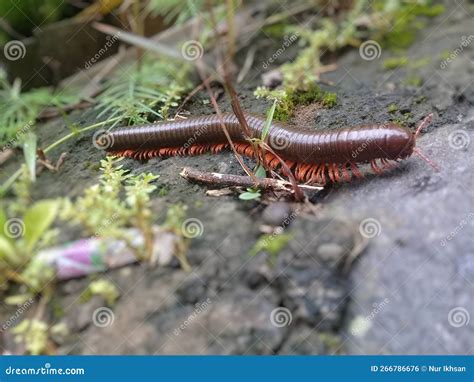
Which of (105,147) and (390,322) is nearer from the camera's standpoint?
(390,322)

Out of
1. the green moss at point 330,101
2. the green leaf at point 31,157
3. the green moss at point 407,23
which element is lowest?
the green leaf at point 31,157

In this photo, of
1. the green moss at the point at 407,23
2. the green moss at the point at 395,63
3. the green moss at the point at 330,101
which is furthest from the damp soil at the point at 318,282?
the green moss at the point at 407,23

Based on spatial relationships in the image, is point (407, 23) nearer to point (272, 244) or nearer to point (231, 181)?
point (231, 181)

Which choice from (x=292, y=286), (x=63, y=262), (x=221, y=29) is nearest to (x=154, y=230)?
(x=63, y=262)

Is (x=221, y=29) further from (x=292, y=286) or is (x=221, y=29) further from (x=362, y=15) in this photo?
(x=292, y=286)

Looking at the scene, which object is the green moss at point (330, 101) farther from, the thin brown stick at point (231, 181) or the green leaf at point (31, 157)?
the green leaf at point (31, 157)

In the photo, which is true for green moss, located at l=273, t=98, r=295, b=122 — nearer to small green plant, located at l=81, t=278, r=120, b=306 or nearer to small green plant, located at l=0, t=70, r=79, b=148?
small green plant, located at l=81, t=278, r=120, b=306

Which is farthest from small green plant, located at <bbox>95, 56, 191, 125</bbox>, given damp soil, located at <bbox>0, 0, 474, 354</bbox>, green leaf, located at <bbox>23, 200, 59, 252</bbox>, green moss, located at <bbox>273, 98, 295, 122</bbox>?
green leaf, located at <bbox>23, 200, 59, 252</bbox>

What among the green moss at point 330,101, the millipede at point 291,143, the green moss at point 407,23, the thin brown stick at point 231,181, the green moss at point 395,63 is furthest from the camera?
the green moss at point 407,23
